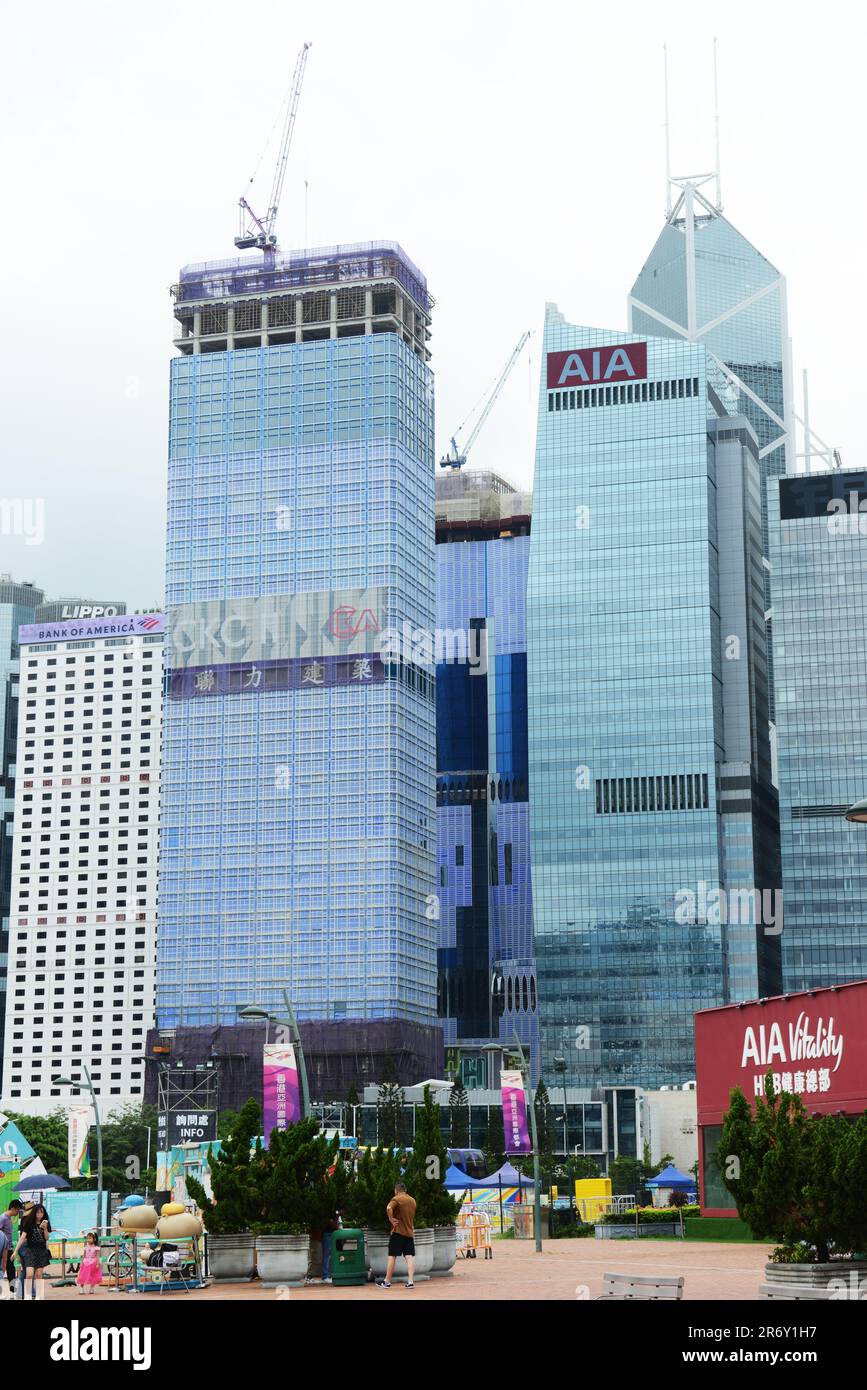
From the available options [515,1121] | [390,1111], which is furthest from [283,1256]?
[390,1111]

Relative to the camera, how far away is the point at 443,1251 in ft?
131

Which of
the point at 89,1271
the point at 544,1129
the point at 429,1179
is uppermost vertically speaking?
the point at 429,1179

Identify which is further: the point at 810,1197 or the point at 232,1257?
the point at 232,1257

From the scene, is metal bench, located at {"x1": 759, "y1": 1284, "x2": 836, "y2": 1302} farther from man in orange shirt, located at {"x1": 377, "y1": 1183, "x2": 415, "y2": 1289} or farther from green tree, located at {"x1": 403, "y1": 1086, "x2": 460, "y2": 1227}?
green tree, located at {"x1": 403, "y1": 1086, "x2": 460, "y2": 1227}

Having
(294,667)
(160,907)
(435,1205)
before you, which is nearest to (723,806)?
(294,667)

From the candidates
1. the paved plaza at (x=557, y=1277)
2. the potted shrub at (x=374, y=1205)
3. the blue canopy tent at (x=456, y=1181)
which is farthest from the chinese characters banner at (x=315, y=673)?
the potted shrub at (x=374, y=1205)

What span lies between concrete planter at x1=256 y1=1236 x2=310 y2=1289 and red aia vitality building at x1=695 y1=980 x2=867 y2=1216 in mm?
18546

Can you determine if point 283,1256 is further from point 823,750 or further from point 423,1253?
point 823,750

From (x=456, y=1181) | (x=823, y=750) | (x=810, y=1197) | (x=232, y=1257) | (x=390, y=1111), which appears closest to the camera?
(x=810, y=1197)

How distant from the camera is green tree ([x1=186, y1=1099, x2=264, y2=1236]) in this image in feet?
124

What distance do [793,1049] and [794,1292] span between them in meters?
30.5

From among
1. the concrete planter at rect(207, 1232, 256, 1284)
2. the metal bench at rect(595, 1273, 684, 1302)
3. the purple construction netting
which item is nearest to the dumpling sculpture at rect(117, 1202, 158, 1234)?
the concrete planter at rect(207, 1232, 256, 1284)

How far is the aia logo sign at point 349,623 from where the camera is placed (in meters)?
196

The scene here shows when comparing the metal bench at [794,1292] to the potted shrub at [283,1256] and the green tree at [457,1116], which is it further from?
the green tree at [457,1116]
